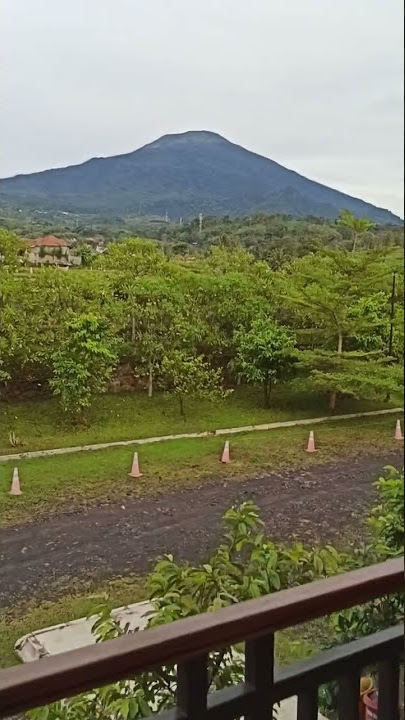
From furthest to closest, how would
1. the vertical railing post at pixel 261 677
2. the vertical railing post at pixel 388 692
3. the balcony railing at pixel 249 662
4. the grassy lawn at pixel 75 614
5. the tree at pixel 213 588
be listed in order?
the grassy lawn at pixel 75 614
the tree at pixel 213 588
the vertical railing post at pixel 388 692
the vertical railing post at pixel 261 677
the balcony railing at pixel 249 662

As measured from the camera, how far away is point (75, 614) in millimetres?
1430

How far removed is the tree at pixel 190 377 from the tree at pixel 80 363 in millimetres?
140

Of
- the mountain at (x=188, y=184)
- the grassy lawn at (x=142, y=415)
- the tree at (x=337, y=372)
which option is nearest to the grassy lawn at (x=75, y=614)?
the grassy lawn at (x=142, y=415)

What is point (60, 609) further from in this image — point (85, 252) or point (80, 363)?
point (85, 252)

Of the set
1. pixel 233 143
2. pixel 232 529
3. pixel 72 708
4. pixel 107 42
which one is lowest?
pixel 72 708

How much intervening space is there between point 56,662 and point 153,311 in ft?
2.78

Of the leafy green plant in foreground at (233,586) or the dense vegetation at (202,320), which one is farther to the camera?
the dense vegetation at (202,320)

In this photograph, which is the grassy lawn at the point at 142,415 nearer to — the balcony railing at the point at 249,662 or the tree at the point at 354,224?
the tree at the point at 354,224

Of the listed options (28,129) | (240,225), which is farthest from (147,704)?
(28,129)

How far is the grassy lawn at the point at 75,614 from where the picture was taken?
1.36 metres

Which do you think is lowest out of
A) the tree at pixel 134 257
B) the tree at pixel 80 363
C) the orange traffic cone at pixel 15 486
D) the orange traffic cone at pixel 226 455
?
the orange traffic cone at pixel 15 486

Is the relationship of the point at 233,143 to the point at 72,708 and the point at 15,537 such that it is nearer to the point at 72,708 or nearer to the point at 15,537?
the point at 15,537

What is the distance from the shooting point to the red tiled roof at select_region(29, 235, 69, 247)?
147cm

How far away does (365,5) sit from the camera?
111 centimetres
